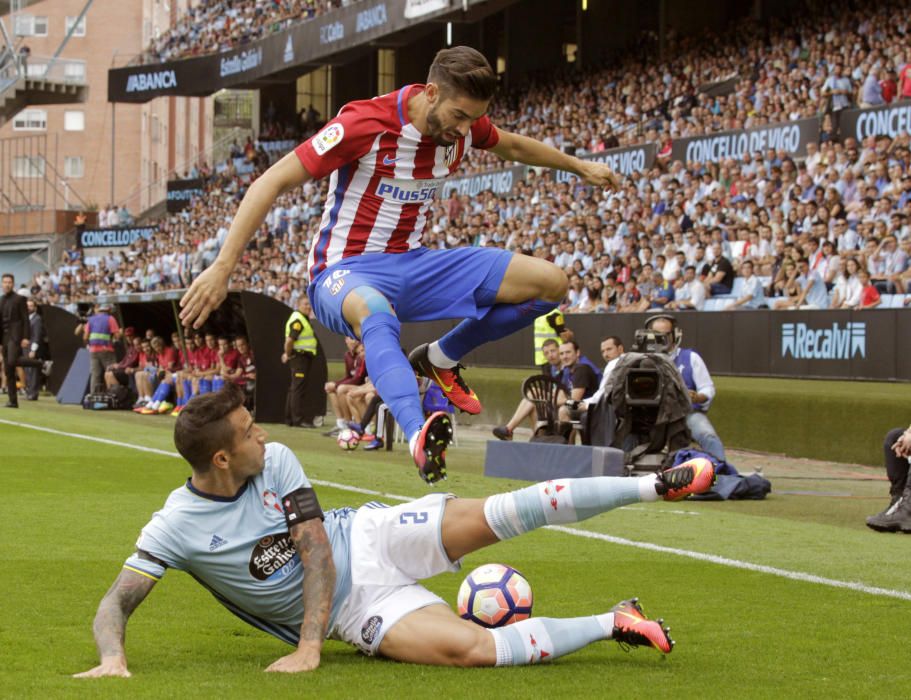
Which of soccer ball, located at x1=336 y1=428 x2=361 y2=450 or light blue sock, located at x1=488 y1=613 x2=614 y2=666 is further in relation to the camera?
soccer ball, located at x1=336 y1=428 x2=361 y2=450

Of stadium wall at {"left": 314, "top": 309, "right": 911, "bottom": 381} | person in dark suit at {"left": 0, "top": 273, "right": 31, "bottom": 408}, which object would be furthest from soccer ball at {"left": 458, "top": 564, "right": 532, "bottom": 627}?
person in dark suit at {"left": 0, "top": 273, "right": 31, "bottom": 408}

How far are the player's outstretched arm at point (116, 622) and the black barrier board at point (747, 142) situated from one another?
1690 centimetres

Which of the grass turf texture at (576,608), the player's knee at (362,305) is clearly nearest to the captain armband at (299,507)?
the grass turf texture at (576,608)

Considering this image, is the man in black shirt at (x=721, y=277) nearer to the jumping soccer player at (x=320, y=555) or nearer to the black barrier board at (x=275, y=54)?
the jumping soccer player at (x=320, y=555)

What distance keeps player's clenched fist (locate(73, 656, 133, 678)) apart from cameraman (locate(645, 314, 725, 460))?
8769 mm

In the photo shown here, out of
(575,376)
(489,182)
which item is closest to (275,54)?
(489,182)

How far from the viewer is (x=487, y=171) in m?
29.1

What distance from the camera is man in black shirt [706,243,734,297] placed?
18.2 meters

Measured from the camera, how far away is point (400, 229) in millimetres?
6062

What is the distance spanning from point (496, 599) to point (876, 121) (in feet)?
50.2

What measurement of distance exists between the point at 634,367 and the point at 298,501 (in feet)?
25.5

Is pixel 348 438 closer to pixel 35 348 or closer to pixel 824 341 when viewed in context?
pixel 824 341

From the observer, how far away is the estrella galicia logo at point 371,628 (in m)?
4.93

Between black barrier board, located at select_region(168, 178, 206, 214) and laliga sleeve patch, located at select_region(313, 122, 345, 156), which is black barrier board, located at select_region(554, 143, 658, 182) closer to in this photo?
laliga sleeve patch, located at select_region(313, 122, 345, 156)
